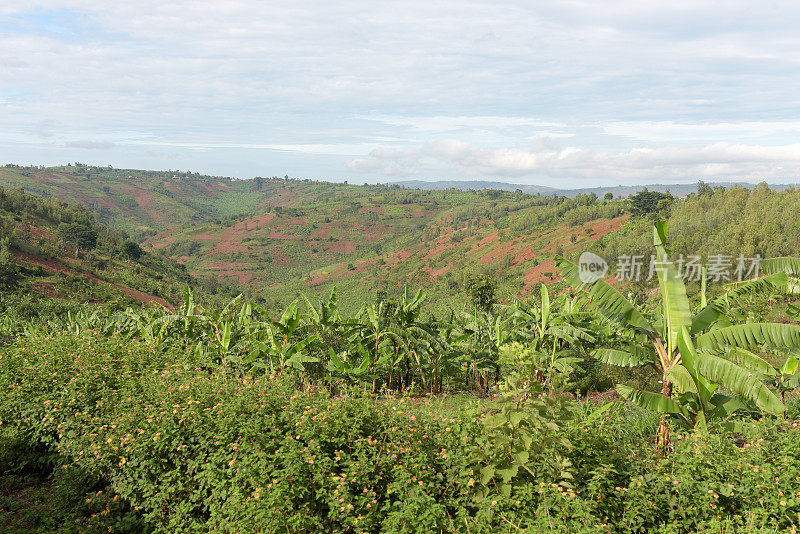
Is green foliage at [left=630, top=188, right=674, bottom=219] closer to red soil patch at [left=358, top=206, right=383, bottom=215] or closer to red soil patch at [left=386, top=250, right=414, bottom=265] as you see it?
red soil patch at [left=386, top=250, right=414, bottom=265]

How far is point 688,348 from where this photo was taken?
20.2ft

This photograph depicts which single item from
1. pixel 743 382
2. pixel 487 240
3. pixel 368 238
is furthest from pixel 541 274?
pixel 368 238

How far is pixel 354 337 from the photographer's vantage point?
9297mm

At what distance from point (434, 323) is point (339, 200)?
18785cm

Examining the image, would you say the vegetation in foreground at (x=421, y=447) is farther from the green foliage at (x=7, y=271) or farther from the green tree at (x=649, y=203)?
the green tree at (x=649, y=203)

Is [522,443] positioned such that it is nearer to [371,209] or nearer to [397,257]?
[397,257]

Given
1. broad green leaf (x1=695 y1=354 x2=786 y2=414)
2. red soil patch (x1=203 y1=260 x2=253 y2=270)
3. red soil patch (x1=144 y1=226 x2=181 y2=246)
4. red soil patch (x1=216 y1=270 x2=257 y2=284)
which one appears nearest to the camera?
broad green leaf (x1=695 y1=354 x2=786 y2=414)

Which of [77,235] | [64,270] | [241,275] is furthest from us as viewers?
[241,275]

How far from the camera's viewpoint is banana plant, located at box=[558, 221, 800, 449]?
5746 mm

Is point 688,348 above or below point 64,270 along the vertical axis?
above

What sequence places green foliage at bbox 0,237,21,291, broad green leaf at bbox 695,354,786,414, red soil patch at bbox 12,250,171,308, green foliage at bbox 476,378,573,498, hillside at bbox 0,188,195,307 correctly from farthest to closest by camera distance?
red soil patch at bbox 12,250,171,308, hillside at bbox 0,188,195,307, green foliage at bbox 0,237,21,291, broad green leaf at bbox 695,354,786,414, green foliage at bbox 476,378,573,498

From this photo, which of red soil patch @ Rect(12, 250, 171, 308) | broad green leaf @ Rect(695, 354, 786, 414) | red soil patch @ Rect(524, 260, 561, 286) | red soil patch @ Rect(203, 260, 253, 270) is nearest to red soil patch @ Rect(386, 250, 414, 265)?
red soil patch @ Rect(203, 260, 253, 270)

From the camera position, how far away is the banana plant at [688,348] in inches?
226

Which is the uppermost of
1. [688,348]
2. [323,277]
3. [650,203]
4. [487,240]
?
[650,203]
